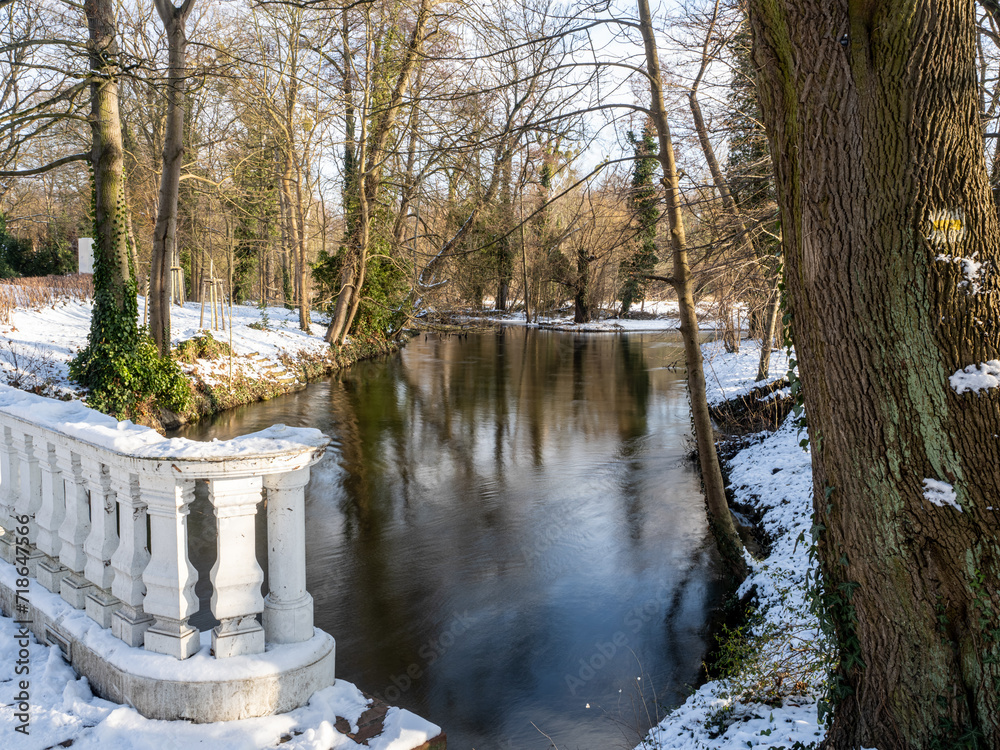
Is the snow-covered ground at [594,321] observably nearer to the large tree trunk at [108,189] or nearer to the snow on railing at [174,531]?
the large tree trunk at [108,189]

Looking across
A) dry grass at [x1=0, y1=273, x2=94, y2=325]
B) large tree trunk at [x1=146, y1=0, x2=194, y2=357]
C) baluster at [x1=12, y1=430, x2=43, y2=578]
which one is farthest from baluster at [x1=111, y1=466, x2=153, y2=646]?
dry grass at [x1=0, y1=273, x2=94, y2=325]

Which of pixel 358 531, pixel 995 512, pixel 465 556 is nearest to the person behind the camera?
pixel 995 512

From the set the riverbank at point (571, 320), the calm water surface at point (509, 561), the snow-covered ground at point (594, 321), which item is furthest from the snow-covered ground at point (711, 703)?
the snow-covered ground at point (594, 321)

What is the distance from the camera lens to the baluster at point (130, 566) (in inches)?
109

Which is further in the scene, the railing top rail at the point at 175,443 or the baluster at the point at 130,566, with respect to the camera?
the baluster at the point at 130,566

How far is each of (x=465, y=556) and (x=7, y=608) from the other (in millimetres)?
4740

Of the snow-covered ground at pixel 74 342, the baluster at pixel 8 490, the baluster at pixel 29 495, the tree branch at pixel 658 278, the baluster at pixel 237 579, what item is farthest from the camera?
the snow-covered ground at pixel 74 342

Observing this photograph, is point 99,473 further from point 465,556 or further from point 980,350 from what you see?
point 465,556

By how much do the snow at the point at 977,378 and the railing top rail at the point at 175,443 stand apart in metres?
2.38

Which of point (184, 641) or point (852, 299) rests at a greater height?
point (852, 299)

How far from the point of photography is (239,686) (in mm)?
2594

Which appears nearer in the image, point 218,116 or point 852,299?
point 852,299

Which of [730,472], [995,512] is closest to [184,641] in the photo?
[995,512]

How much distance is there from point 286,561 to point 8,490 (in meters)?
2.03
